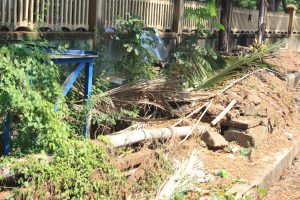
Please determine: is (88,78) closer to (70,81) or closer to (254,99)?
(70,81)

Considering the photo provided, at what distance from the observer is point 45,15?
796cm

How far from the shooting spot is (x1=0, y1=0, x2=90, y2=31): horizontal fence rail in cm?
718

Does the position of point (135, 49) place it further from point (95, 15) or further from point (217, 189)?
point (217, 189)

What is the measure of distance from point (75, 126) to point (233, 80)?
4.44m

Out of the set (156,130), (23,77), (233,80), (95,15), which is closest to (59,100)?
(23,77)

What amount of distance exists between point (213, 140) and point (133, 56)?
6.85 ft

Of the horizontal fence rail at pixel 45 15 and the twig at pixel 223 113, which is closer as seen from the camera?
the horizontal fence rail at pixel 45 15

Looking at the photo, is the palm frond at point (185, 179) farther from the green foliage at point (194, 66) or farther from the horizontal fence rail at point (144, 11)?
the horizontal fence rail at point (144, 11)

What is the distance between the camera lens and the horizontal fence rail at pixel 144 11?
9547 millimetres

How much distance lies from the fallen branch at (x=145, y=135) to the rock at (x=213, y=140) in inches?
5.3

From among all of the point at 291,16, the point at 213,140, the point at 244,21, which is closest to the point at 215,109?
the point at 213,140

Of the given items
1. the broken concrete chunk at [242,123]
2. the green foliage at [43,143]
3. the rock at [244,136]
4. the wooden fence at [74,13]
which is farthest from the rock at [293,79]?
the green foliage at [43,143]

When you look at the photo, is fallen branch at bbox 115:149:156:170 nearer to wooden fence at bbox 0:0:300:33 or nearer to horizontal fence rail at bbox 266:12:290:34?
wooden fence at bbox 0:0:300:33

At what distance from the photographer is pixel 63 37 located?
8.17m
